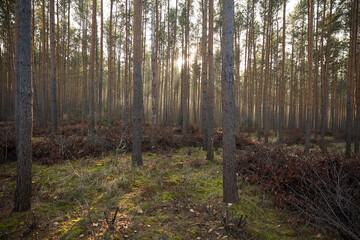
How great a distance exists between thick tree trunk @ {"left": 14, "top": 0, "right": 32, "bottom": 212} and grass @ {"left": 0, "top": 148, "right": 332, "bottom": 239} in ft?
1.77

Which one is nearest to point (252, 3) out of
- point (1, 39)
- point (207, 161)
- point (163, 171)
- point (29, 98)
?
point (207, 161)

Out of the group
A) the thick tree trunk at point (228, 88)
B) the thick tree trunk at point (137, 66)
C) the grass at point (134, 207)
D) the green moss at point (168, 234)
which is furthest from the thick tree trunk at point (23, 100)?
the thick tree trunk at point (228, 88)

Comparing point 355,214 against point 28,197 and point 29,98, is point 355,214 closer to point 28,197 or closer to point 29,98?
point 28,197

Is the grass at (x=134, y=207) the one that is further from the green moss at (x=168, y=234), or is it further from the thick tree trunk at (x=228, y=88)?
the thick tree trunk at (x=228, y=88)

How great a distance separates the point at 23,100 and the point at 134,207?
3.10m

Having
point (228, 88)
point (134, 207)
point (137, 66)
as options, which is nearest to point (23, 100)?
point (134, 207)

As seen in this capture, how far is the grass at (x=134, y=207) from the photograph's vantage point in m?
3.19

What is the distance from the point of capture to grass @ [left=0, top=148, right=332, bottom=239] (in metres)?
3.19

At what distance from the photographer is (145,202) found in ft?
14.1

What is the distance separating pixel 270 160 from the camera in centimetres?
576

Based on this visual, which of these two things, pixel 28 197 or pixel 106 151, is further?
pixel 106 151

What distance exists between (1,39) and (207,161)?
26940 millimetres

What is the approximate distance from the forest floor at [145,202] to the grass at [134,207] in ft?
0.05

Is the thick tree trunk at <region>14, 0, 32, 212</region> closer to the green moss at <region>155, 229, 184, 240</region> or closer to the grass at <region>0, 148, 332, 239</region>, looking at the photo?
the grass at <region>0, 148, 332, 239</region>
